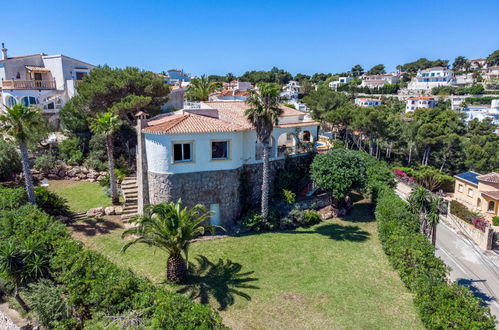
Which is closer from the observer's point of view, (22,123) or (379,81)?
(22,123)

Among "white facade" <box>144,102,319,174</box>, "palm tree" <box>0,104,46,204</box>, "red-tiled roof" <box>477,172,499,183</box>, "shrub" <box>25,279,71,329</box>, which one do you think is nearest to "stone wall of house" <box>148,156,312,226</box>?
"white facade" <box>144,102,319,174</box>

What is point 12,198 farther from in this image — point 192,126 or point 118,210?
point 192,126

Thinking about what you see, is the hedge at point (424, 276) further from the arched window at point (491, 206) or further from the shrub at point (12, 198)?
the shrub at point (12, 198)

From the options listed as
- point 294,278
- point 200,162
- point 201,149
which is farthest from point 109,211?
point 294,278

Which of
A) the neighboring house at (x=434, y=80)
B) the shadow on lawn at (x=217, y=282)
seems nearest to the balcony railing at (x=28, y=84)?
the shadow on lawn at (x=217, y=282)

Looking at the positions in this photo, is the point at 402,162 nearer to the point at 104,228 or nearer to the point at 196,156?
the point at 196,156

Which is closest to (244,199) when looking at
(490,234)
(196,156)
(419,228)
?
(196,156)
